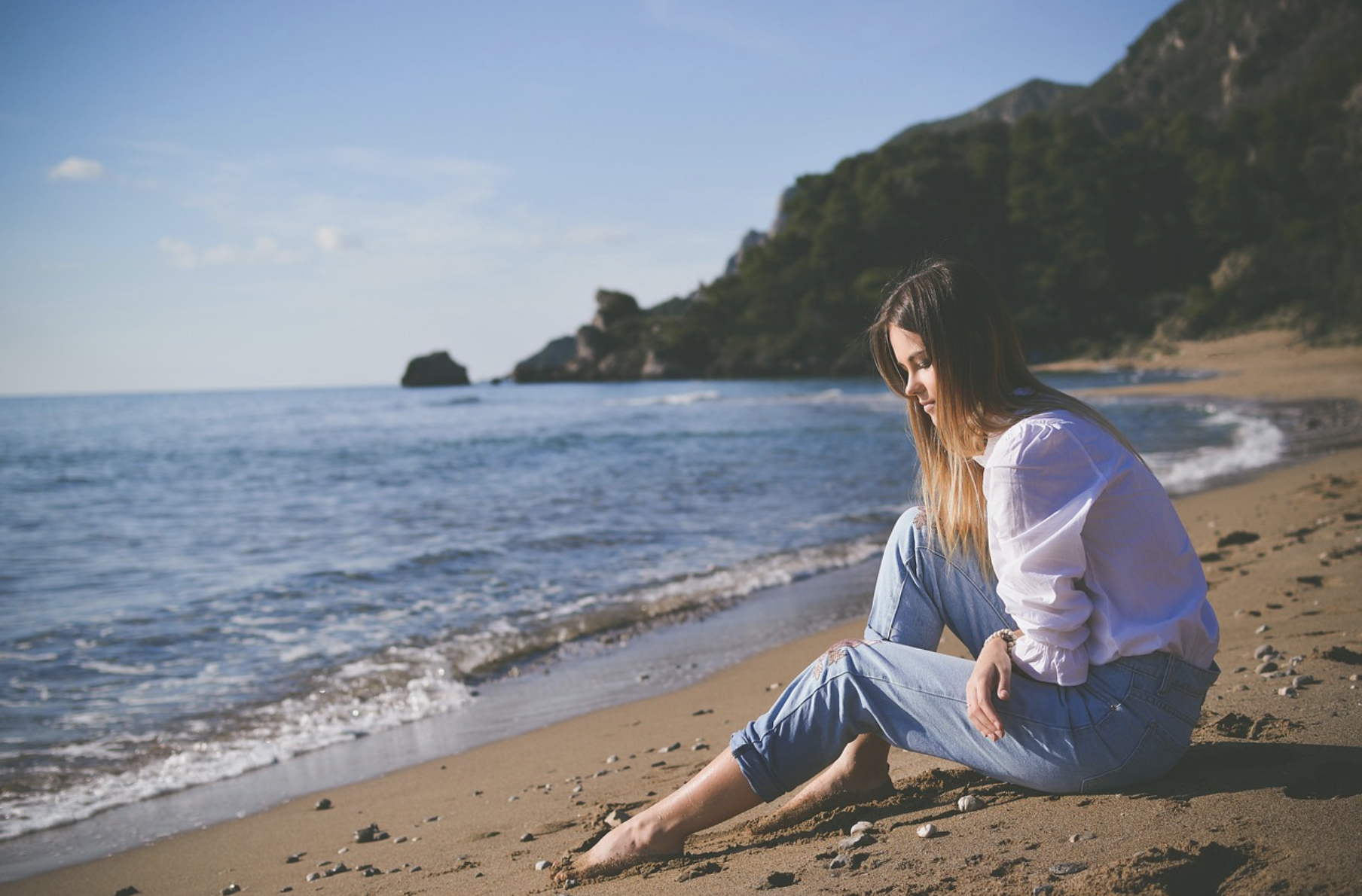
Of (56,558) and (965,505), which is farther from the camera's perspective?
(56,558)

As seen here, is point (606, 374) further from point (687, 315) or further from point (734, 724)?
point (734, 724)

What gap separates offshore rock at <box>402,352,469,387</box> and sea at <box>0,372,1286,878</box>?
84987mm

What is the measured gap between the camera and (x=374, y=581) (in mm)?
8273

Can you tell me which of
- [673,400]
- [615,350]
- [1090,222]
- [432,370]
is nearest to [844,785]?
[673,400]

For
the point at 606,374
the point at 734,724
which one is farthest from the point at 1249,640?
the point at 606,374

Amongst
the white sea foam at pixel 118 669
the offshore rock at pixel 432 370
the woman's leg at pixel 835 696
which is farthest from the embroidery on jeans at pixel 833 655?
the offshore rock at pixel 432 370

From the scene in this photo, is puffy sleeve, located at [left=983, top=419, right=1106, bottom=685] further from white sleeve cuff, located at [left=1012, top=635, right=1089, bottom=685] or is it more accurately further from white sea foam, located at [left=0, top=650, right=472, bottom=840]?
white sea foam, located at [left=0, top=650, right=472, bottom=840]

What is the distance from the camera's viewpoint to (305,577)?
850 cm

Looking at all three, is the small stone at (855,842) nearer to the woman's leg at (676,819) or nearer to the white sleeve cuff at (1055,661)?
the woman's leg at (676,819)

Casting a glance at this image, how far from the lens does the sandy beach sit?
75.8 inches

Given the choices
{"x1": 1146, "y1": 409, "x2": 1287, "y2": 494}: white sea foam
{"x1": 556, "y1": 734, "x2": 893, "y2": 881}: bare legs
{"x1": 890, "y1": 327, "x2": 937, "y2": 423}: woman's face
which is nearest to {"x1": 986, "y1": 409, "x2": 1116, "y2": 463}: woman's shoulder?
{"x1": 890, "y1": 327, "x2": 937, "y2": 423}: woman's face

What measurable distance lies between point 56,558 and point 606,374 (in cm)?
7514

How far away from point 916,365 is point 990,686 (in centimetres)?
78

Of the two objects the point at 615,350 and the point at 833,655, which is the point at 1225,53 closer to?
the point at 615,350
